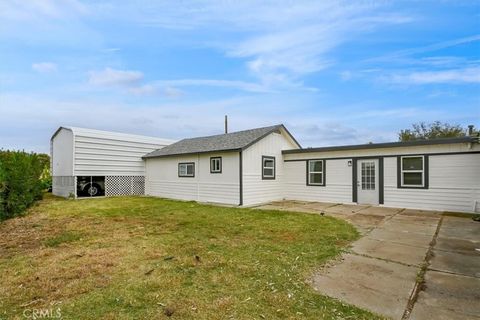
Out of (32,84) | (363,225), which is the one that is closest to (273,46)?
(363,225)

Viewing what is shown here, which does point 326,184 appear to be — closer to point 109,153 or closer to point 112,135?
point 109,153

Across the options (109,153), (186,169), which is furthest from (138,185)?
(186,169)

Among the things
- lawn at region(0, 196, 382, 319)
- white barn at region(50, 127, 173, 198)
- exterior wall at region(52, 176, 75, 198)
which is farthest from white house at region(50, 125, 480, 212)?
lawn at region(0, 196, 382, 319)

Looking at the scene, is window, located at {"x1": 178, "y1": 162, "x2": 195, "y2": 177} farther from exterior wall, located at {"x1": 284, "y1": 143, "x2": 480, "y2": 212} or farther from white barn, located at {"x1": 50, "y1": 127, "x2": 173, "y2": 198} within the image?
exterior wall, located at {"x1": 284, "y1": 143, "x2": 480, "y2": 212}

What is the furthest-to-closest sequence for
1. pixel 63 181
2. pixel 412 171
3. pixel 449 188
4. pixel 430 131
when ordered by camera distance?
pixel 430 131 → pixel 63 181 → pixel 412 171 → pixel 449 188

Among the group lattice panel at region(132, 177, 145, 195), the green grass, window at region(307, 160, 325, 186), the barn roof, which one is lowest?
the green grass

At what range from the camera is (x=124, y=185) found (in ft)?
55.8

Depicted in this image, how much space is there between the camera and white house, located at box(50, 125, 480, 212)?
33.6 feet

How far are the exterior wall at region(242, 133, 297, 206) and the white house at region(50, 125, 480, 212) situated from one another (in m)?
0.05

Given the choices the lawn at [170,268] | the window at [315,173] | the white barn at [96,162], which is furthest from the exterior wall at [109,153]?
the window at [315,173]

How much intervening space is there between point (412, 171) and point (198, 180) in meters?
9.79

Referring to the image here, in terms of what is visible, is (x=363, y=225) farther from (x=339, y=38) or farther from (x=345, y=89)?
(x=345, y=89)

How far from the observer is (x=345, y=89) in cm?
1623

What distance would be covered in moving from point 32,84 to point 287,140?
12.9 meters
